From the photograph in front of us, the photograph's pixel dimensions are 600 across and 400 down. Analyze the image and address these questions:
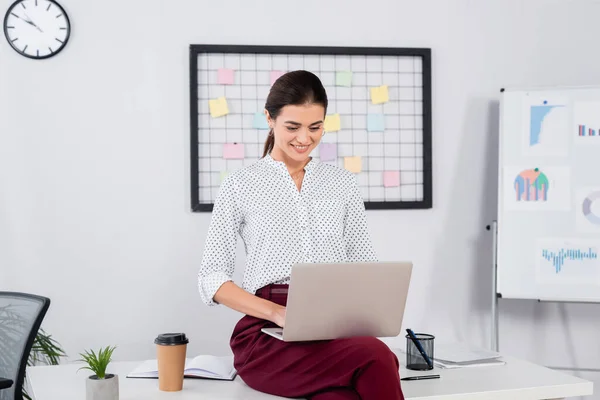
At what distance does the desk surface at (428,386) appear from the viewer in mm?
1671

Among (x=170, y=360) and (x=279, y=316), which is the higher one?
(x=279, y=316)

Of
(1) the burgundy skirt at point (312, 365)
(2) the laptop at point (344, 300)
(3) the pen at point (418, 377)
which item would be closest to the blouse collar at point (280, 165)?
(1) the burgundy skirt at point (312, 365)

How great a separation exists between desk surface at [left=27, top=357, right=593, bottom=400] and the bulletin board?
113cm

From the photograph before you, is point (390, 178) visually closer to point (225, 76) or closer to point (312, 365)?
point (225, 76)

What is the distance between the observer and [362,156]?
2979mm

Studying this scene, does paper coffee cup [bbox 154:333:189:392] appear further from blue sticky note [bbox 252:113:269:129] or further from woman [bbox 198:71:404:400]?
blue sticky note [bbox 252:113:269:129]

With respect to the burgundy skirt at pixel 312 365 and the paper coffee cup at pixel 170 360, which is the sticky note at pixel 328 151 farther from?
the paper coffee cup at pixel 170 360

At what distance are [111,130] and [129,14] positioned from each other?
0.48 meters

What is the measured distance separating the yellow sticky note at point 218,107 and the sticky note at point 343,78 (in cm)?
48

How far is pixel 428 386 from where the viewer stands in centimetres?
176

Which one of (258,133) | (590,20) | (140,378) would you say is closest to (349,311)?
(140,378)

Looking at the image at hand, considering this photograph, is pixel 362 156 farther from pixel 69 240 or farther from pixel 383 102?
pixel 69 240

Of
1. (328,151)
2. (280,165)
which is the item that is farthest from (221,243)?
(328,151)

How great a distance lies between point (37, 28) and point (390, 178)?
156 centimetres
